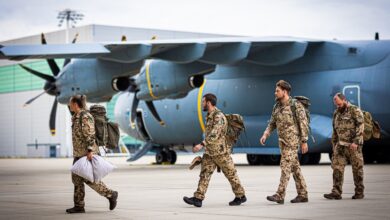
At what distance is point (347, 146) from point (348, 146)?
17 mm

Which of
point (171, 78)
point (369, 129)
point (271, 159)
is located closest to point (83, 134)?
point (369, 129)

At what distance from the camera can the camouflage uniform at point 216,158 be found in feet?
38.4

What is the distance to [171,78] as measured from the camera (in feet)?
91.6

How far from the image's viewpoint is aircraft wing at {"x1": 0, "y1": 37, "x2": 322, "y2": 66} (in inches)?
933

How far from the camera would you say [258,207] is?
37.9ft

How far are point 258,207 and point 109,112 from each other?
228ft

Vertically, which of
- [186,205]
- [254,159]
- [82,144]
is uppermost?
[82,144]

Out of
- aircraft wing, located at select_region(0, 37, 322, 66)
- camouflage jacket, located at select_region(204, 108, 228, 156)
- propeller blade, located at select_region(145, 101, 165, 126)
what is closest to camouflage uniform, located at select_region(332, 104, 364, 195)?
camouflage jacket, located at select_region(204, 108, 228, 156)

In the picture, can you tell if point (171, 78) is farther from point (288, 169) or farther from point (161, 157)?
point (288, 169)

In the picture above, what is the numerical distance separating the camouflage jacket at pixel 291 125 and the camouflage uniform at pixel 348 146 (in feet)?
2.88

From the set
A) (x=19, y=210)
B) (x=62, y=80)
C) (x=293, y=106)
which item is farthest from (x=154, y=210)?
(x=62, y=80)

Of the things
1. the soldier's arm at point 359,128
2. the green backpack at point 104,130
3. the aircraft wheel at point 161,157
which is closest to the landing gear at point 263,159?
the aircraft wheel at point 161,157

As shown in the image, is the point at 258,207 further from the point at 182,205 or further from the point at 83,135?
the point at 83,135

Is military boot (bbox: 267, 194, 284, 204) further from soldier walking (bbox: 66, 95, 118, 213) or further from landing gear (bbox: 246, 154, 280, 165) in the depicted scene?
landing gear (bbox: 246, 154, 280, 165)
